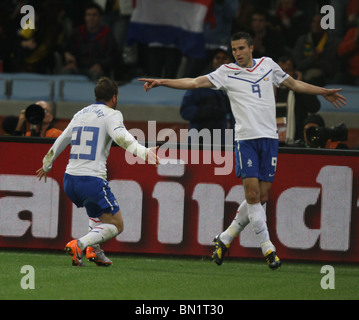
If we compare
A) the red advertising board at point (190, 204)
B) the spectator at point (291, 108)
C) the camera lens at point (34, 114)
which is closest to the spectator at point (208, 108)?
the spectator at point (291, 108)

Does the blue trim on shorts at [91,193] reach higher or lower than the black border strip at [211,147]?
lower

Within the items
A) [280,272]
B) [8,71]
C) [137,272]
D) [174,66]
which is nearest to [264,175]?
[280,272]

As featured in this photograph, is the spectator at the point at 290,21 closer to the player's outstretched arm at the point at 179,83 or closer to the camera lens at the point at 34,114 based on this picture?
the camera lens at the point at 34,114

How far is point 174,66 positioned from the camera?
44.7ft

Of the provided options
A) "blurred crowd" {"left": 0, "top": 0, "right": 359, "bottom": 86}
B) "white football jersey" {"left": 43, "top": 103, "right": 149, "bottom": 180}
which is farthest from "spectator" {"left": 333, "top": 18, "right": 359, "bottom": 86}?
"white football jersey" {"left": 43, "top": 103, "right": 149, "bottom": 180}

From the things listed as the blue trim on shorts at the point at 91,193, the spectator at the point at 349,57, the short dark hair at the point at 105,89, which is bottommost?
the blue trim on shorts at the point at 91,193

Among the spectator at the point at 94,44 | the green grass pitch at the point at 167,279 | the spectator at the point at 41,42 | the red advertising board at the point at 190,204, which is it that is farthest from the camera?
the spectator at the point at 41,42

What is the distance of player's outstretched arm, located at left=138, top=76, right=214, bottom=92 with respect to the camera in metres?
8.09

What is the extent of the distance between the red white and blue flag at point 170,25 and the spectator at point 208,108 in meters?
2.49

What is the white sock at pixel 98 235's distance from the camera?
815cm

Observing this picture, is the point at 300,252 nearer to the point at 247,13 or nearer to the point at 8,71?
the point at 247,13

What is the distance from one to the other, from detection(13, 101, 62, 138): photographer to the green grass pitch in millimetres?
1573

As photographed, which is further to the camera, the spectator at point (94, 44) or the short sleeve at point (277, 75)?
the spectator at point (94, 44)

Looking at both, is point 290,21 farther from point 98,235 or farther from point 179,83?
point 98,235
